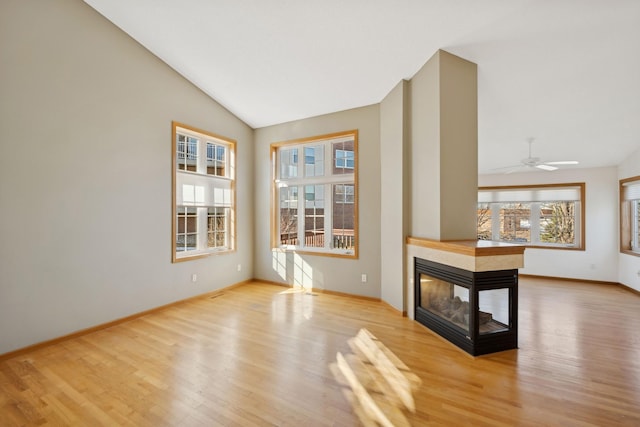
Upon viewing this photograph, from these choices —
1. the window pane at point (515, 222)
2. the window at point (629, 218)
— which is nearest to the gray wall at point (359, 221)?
the window pane at point (515, 222)

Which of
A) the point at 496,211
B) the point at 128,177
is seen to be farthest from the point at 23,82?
the point at 496,211

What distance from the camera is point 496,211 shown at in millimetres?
6328

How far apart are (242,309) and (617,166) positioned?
7.30 m

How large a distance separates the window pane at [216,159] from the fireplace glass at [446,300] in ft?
12.1

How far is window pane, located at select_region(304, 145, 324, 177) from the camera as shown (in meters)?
4.72

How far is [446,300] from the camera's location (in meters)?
2.95

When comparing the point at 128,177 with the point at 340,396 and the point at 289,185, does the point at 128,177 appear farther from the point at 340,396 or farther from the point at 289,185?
the point at 340,396

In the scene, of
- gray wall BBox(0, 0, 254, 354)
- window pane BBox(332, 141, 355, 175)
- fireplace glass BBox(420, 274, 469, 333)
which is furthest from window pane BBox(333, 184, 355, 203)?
gray wall BBox(0, 0, 254, 354)

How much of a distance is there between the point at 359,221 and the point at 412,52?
2.33 m

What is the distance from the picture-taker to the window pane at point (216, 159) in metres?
4.62

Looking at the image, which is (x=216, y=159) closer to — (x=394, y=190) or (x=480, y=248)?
(x=394, y=190)

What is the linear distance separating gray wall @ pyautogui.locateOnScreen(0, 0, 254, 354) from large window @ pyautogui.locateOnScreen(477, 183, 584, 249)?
6.59 meters

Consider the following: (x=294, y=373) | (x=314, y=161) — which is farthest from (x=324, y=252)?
(x=294, y=373)

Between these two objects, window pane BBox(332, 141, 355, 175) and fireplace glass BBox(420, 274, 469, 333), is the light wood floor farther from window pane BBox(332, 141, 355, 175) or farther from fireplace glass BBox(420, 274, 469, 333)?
window pane BBox(332, 141, 355, 175)
